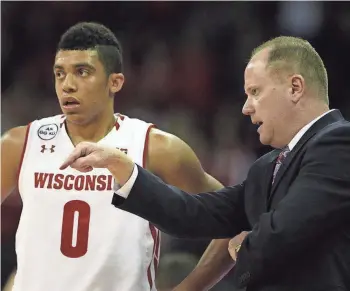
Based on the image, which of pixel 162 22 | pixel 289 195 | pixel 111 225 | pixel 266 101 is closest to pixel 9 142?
pixel 111 225

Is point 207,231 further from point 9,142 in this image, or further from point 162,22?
point 162,22

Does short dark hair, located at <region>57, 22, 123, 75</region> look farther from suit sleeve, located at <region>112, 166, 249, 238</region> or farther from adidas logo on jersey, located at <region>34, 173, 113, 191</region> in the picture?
suit sleeve, located at <region>112, 166, 249, 238</region>

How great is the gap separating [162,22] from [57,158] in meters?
3.36

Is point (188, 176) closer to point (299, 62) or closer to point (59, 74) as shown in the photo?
point (59, 74)

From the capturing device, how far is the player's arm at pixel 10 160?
3531mm

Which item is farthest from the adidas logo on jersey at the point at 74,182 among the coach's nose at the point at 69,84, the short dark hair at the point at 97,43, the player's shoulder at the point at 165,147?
the short dark hair at the point at 97,43

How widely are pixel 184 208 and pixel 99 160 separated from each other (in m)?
0.41

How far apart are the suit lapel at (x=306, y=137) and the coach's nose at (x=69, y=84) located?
1232 mm

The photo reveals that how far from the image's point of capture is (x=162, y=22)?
6625 millimetres

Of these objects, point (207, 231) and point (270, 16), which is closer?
point (207, 231)

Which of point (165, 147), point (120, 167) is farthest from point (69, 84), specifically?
point (120, 167)

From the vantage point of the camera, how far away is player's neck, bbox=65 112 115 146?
3574 mm

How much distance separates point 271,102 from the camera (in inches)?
105

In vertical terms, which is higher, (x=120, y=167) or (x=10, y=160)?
(x=120, y=167)
